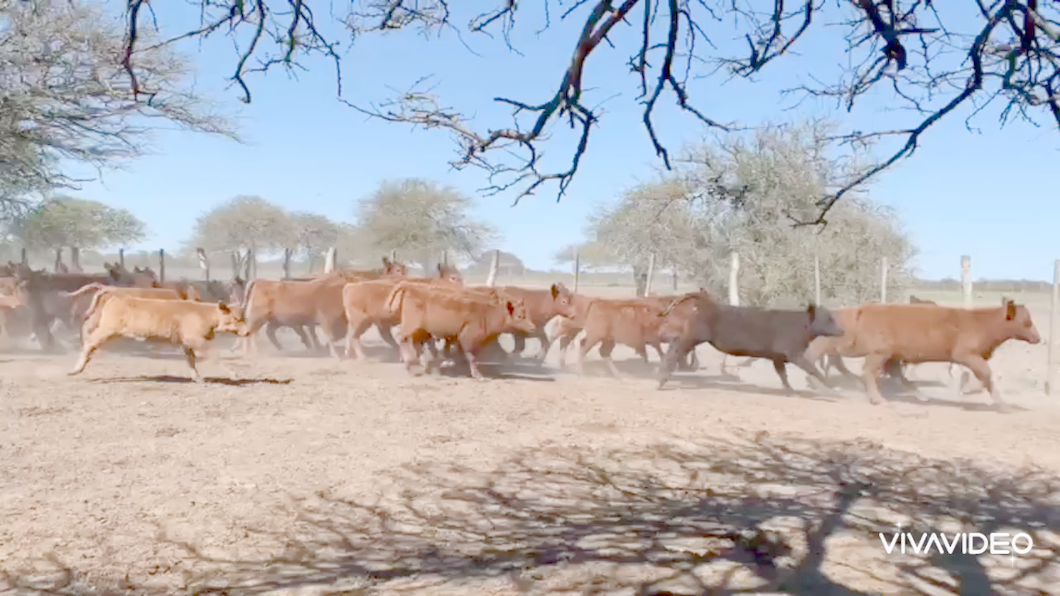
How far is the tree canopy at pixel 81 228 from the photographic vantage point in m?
36.3

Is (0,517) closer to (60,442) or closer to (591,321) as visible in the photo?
(60,442)

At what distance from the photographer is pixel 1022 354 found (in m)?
16.0

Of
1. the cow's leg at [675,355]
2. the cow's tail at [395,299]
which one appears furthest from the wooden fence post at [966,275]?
the cow's tail at [395,299]

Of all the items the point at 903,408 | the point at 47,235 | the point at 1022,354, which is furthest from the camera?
the point at 47,235

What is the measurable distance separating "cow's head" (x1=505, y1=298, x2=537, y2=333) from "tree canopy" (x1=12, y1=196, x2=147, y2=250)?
2638 centimetres

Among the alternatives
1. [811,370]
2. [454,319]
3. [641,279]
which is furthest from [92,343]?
[641,279]

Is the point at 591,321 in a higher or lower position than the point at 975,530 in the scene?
higher

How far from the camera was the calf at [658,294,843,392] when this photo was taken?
35.6ft

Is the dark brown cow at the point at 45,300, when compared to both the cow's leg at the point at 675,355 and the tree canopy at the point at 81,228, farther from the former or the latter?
the tree canopy at the point at 81,228

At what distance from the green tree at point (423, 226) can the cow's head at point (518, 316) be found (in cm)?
2301

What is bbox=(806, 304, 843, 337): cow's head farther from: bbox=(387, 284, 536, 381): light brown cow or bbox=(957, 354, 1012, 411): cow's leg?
bbox=(387, 284, 536, 381): light brown cow

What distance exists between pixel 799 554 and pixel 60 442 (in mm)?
5305

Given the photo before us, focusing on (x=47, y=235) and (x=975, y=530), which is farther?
(x=47, y=235)

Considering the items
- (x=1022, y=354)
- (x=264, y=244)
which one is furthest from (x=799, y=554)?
(x=264, y=244)
